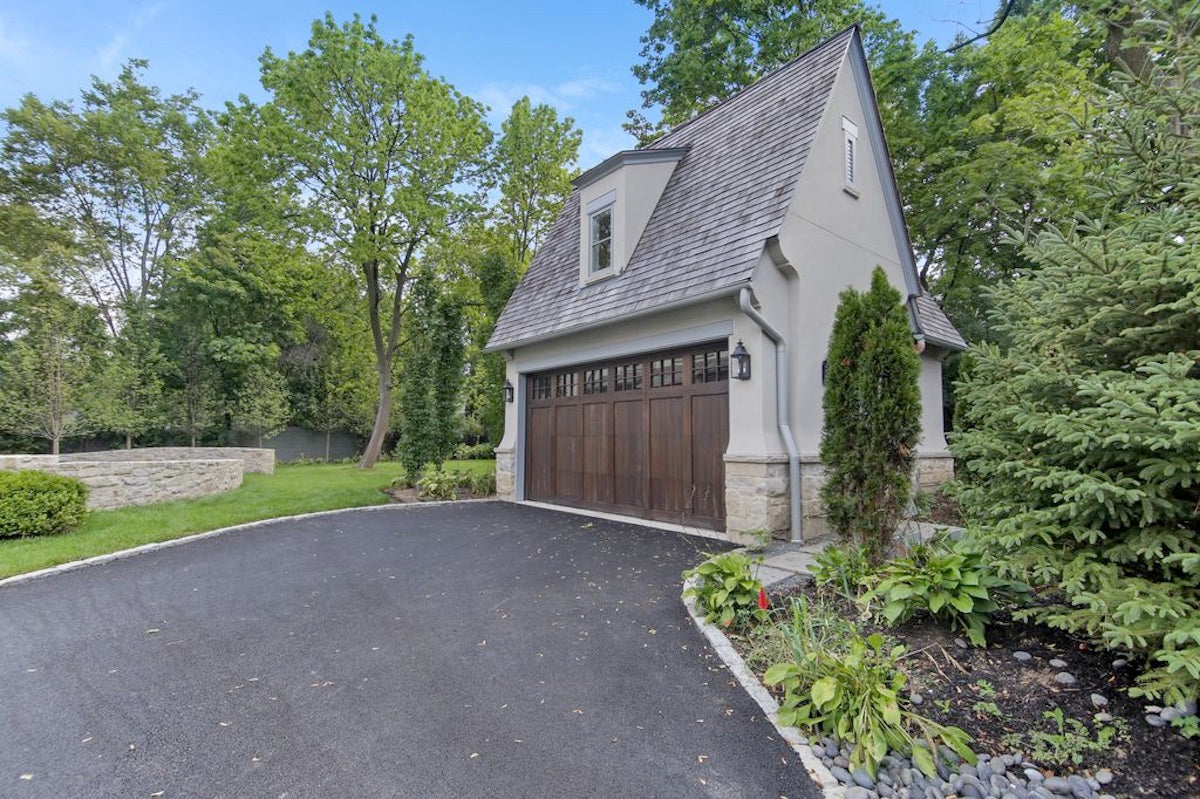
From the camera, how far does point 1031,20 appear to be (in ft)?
35.4

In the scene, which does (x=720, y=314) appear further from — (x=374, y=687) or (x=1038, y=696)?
(x=374, y=687)

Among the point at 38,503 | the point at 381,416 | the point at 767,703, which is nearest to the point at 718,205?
the point at 767,703

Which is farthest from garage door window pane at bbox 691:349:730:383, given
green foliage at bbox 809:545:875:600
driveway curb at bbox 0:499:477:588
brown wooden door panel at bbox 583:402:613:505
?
driveway curb at bbox 0:499:477:588

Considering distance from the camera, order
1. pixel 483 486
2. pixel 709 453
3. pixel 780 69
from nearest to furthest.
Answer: pixel 709 453
pixel 780 69
pixel 483 486

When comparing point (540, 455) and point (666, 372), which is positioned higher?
point (666, 372)

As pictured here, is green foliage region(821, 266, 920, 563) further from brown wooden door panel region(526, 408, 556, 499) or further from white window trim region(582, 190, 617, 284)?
brown wooden door panel region(526, 408, 556, 499)

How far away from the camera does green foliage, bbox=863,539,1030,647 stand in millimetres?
3123

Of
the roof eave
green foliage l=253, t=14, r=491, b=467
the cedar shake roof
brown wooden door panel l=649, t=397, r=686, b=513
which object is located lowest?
brown wooden door panel l=649, t=397, r=686, b=513

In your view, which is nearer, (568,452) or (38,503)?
(38,503)

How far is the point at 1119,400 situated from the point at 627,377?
6.12 meters

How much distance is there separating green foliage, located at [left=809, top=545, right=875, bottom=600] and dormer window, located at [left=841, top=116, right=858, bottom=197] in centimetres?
568

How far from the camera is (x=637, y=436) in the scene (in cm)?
795

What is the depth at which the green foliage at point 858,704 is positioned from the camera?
231 centimetres

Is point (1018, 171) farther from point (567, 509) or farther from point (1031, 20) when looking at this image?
point (567, 509)
